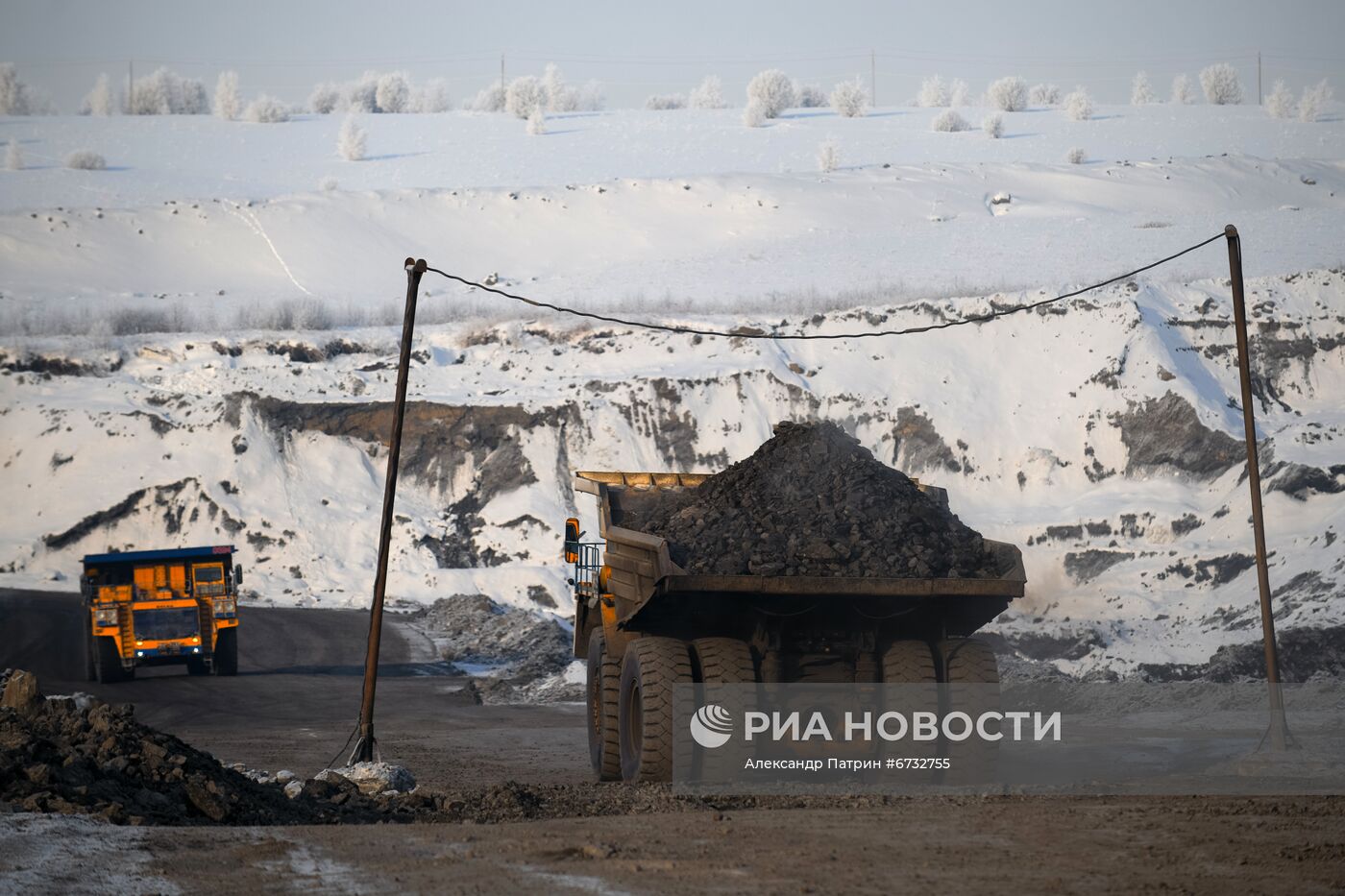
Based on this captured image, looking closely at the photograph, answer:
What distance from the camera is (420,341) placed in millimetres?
50094

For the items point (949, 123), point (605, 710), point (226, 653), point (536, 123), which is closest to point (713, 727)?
point (605, 710)

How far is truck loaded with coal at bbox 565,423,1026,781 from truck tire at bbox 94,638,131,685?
1551 centimetres

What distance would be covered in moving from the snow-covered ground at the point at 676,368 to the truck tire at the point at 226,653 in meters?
10.3

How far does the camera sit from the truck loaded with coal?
12594 mm

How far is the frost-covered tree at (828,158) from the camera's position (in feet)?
237

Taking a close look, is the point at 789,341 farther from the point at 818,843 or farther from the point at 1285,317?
the point at 818,843

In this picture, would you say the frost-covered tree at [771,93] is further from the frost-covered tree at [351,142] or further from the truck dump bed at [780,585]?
the truck dump bed at [780,585]

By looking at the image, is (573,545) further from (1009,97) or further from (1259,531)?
(1009,97)

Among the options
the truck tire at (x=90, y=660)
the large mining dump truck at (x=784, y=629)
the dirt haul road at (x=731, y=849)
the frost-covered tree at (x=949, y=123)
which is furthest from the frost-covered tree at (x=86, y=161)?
the dirt haul road at (x=731, y=849)

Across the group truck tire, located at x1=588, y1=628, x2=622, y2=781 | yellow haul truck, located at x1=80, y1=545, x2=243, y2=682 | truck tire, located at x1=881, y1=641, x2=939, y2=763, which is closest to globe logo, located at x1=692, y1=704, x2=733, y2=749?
truck tire, located at x1=881, y1=641, x2=939, y2=763

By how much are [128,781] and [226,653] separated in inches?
619

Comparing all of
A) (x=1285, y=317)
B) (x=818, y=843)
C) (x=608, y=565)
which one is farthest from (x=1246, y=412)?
(x=1285, y=317)

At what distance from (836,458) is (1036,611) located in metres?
18.9

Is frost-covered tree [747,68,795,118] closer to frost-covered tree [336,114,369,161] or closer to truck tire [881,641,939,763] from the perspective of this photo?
frost-covered tree [336,114,369,161]
